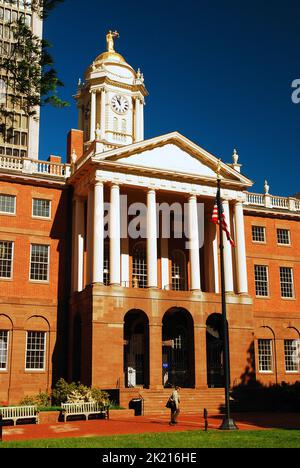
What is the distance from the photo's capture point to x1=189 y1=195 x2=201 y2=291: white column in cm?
3841

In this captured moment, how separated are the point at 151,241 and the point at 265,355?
1372cm

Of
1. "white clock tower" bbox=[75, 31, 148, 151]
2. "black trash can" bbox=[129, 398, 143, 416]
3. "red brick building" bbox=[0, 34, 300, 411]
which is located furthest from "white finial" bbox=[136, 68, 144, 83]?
"black trash can" bbox=[129, 398, 143, 416]

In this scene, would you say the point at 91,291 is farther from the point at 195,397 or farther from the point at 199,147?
the point at 199,147

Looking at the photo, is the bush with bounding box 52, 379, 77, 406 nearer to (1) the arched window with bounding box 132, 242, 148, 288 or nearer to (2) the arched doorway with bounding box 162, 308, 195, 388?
(2) the arched doorway with bounding box 162, 308, 195, 388

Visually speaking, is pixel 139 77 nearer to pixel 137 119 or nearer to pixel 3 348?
pixel 137 119

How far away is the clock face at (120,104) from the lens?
201 feet

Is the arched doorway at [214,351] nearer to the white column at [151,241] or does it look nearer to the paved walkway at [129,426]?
the white column at [151,241]

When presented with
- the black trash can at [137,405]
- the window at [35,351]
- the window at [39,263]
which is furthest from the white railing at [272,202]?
the black trash can at [137,405]

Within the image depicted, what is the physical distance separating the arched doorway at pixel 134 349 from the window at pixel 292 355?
38.5ft

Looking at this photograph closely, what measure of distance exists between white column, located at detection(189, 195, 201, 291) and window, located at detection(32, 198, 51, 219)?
9590 mm

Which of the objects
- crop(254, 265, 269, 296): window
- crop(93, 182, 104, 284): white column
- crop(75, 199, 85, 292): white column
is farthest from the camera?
crop(254, 265, 269, 296): window

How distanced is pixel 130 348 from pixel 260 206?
15.6 metres
